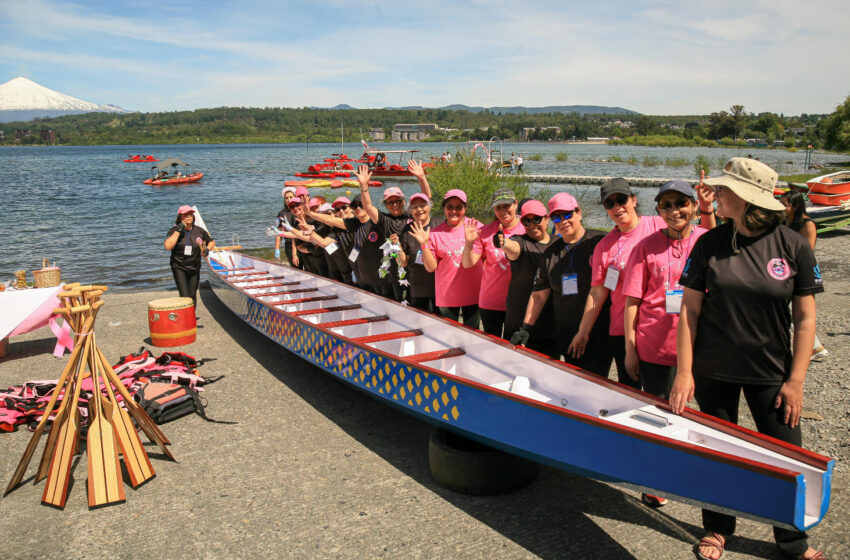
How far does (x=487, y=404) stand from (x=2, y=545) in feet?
10.3

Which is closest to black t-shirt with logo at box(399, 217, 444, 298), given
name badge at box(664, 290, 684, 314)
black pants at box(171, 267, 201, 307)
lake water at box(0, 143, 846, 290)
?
name badge at box(664, 290, 684, 314)

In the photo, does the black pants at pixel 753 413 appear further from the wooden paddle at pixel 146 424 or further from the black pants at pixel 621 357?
the wooden paddle at pixel 146 424

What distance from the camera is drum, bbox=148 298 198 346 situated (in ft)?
24.8

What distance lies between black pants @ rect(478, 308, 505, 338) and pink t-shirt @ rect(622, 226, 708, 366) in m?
1.67

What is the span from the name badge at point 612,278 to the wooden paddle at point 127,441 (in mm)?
3565

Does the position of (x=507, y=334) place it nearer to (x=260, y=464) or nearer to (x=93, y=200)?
(x=260, y=464)

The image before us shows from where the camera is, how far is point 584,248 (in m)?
4.11

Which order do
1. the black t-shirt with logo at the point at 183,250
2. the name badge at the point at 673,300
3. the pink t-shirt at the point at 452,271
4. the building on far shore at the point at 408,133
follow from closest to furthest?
the name badge at the point at 673,300
the pink t-shirt at the point at 452,271
the black t-shirt with logo at the point at 183,250
the building on far shore at the point at 408,133

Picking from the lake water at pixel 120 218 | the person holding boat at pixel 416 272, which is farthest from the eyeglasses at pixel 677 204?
the lake water at pixel 120 218

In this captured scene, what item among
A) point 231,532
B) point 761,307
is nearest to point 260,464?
point 231,532

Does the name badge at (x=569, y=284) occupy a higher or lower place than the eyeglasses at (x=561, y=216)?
lower

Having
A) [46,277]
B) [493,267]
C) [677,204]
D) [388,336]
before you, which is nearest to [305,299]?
[388,336]

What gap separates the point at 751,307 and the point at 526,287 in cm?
192

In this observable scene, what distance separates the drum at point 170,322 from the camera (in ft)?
24.8
